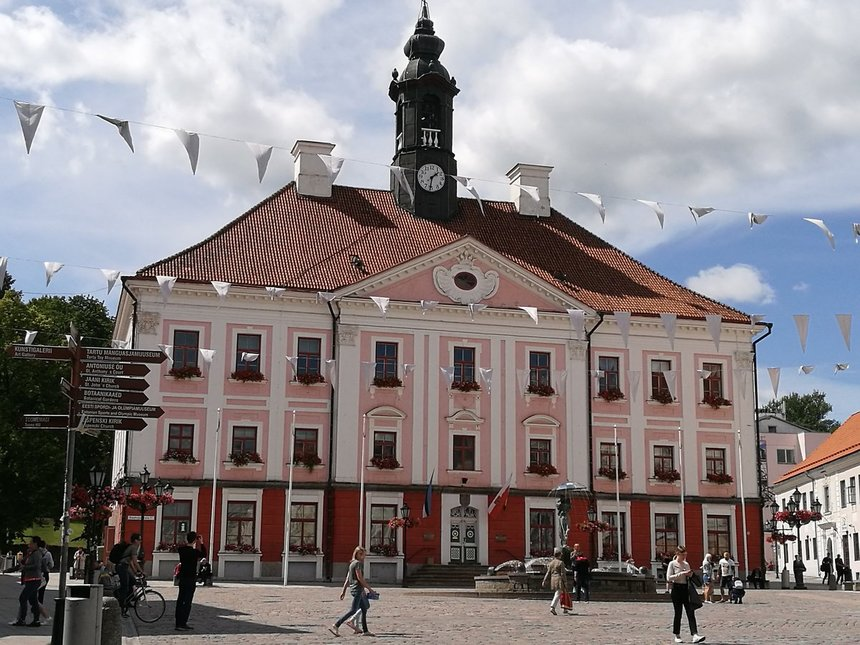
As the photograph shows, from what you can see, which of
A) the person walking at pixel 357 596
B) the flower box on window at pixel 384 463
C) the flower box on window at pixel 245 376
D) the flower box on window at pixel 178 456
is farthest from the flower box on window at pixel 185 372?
the person walking at pixel 357 596

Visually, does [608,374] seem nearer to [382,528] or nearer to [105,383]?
[382,528]

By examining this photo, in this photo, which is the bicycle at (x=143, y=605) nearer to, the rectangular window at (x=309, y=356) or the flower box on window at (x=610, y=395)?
the rectangular window at (x=309, y=356)

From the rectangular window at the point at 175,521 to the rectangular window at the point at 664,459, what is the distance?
18.3 meters

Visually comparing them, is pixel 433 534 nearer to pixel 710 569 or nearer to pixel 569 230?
pixel 710 569

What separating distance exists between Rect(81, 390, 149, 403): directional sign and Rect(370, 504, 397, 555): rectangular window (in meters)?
28.5

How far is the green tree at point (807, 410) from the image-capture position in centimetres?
11067

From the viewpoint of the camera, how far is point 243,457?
44.3m

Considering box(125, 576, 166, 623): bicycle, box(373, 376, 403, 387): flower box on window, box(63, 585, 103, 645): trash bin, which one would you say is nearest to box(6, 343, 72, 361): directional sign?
box(63, 585, 103, 645): trash bin

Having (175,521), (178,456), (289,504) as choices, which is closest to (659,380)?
(289,504)

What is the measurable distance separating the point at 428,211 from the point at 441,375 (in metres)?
8.81

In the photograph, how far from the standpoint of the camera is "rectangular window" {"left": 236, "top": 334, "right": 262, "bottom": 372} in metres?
45.2

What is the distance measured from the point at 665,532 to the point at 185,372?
64.2 feet

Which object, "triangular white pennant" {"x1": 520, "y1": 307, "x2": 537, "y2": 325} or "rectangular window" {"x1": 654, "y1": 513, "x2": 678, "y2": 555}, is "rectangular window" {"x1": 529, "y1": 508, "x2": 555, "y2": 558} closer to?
"rectangular window" {"x1": 654, "y1": 513, "x2": 678, "y2": 555}

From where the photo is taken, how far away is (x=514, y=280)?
4806 cm
